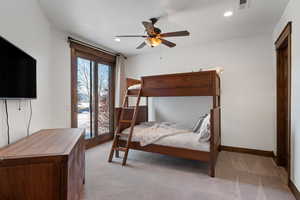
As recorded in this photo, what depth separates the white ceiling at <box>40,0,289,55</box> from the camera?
2295mm

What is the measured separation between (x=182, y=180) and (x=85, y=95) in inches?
116

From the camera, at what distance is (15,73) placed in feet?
5.38

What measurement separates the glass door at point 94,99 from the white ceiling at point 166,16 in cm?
83

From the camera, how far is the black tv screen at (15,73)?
4.67 feet

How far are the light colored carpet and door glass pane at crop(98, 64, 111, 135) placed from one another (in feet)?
4.11

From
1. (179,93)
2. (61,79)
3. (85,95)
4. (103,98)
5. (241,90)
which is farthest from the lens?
(103,98)

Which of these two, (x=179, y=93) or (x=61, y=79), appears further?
(x=61, y=79)

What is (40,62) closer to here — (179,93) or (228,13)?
(179,93)

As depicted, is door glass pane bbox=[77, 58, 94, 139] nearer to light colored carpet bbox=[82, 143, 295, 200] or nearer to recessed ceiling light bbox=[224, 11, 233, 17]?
light colored carpet bbox=[82, 143, 295, 200]

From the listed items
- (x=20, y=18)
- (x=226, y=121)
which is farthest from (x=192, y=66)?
(x=20, y=18)

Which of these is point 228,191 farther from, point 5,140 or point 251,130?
point 5,140

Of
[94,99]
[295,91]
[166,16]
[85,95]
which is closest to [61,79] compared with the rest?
[85,95]

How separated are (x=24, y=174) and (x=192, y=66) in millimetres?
3905

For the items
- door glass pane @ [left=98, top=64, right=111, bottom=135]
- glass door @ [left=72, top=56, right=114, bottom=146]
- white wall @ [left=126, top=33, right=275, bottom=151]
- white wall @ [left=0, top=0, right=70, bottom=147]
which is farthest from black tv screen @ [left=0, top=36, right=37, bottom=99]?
white wall @ [left=126, top=33, right=275, bottom=151]
